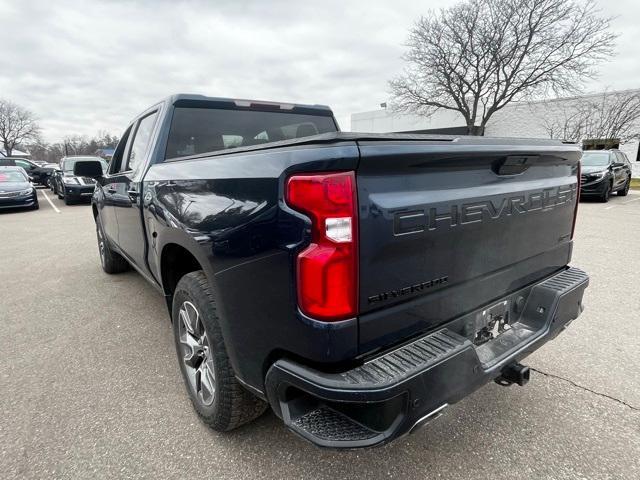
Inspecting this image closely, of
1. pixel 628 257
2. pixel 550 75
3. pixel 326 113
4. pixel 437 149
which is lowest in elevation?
pixel 628 257

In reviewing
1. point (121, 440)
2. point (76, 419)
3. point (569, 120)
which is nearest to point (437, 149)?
point (121, 440)

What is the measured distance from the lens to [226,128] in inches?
126

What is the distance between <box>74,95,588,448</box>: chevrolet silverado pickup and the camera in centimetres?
138

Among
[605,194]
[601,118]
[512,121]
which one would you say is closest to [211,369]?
[605,194]

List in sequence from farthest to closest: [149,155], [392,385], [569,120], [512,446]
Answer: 1. [569,120]
2. [149,155]
3. [512,446]
4. [392,385]

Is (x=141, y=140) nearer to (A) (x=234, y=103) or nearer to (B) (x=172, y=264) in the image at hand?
(A) (x=234, y=103)

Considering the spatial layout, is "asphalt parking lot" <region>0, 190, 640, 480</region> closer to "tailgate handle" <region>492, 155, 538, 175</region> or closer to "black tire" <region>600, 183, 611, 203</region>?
"tailgate handle" <region>492, 155, 538, 175</region>

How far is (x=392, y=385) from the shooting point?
135 centimetres

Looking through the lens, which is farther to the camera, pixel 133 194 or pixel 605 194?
pixel 605 194

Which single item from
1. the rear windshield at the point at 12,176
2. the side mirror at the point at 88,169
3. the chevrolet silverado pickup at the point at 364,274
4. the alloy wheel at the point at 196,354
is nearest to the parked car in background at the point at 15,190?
the rear windshield at the point at 12,176

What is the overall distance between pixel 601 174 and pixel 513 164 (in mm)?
13347

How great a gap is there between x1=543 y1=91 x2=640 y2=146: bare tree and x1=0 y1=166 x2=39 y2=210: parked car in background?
2821 cm

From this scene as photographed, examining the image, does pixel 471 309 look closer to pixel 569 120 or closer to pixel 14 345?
pixel 14 345

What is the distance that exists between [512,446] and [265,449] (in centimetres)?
126
